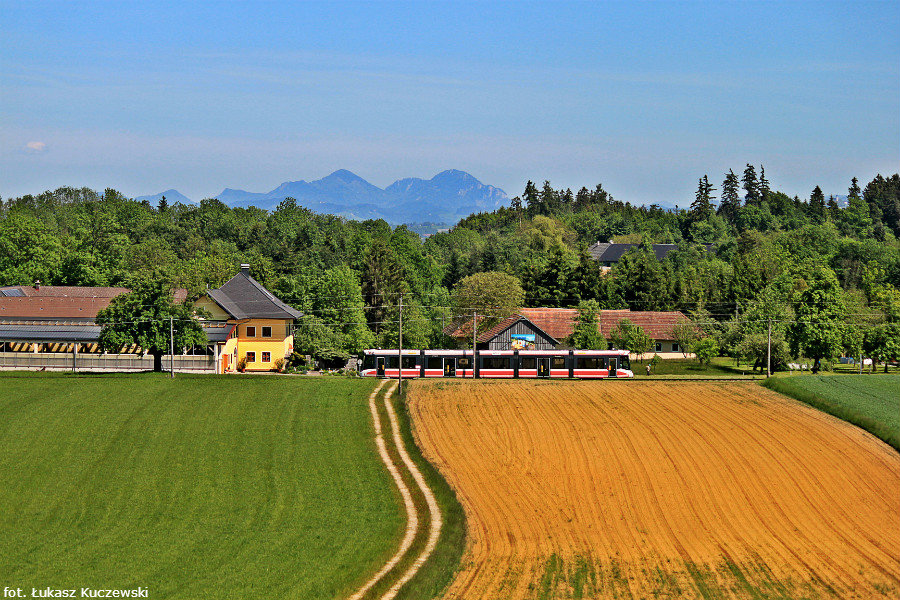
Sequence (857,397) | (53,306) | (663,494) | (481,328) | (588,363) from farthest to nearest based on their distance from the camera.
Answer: (481,328), (53,306), (588,363), (857,397), (663,494)

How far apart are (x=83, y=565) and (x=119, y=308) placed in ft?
119

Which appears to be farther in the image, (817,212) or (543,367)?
(817,212)

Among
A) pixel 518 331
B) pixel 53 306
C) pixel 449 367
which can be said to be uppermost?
pixel 53 306

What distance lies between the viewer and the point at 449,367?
200 ft

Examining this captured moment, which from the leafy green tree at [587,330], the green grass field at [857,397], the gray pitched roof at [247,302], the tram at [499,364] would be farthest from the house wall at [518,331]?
the green grass field at [857,397]

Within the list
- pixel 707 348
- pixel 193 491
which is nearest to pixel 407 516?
pixel 193 491

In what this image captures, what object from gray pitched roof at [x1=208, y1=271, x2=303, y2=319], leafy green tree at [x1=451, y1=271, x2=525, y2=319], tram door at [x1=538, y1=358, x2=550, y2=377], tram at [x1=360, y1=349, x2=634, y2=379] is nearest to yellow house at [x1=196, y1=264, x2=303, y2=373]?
gray pitched roof at [x1=208, y1=271, x2=303, y2=319]

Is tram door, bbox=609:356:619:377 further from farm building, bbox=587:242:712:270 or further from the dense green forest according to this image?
farm building, bbox=587:242:712:270

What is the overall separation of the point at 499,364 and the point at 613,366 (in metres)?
8.57

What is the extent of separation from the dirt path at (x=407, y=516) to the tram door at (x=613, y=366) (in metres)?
23.6

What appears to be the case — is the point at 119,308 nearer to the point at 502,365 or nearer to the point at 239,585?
the point at 502,365

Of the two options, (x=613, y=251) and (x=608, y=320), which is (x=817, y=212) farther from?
(x=608, y=320)

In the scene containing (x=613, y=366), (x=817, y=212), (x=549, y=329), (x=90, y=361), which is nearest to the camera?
(x=613, y=366)

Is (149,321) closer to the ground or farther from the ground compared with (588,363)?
farther from the ground
